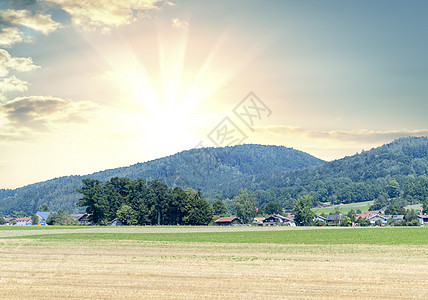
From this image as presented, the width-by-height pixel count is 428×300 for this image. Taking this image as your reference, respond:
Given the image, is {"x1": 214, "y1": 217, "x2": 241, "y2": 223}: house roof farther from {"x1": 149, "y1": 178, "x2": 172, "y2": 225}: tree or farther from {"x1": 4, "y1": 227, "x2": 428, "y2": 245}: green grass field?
{"x1": 4, "y1": 227, "x2": 428, "y2": 245}: green grass field

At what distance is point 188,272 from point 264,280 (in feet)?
17.9

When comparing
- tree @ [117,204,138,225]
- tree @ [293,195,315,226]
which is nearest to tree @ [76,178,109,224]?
tree @ [117,204,138,225]

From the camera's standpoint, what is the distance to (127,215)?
14750cm

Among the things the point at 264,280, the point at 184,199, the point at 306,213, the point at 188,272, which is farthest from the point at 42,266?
the point at 306,213

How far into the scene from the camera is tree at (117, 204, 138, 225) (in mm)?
147375

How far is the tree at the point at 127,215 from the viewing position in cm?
14738

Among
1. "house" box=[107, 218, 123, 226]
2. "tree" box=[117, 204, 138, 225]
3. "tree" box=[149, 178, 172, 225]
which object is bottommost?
"house" box=[107, 218, 123, 226]

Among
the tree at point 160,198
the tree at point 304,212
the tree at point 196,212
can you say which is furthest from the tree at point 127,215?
the tree at point 304,212

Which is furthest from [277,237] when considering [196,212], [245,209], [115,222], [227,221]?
[245,209]

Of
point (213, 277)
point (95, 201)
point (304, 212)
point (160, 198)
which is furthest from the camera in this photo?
point (304, 212)

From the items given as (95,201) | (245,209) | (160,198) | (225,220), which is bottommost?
(225,220)

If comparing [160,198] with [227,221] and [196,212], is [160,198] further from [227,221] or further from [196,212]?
A: [227,221]

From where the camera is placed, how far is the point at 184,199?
152m

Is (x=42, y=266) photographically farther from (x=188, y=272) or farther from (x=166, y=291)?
(x=166, y=291)
